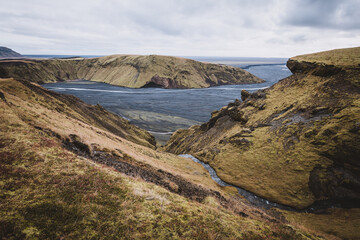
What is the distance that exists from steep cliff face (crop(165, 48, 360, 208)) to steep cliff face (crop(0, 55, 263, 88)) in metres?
124

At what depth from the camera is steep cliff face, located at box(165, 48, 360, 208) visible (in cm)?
1705

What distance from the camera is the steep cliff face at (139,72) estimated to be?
149 metres

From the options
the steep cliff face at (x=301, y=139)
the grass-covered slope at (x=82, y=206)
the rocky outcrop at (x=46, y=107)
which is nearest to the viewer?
the grass-covered slope at (x=82, y=206)

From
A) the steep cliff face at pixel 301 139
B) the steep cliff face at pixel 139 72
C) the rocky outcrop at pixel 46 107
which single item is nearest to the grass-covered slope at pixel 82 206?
the rocky outcrop at pixel 46 107

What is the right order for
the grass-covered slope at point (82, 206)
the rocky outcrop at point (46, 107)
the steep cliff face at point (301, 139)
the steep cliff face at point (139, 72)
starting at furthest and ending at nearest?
the steep cliff face at point (139, 72) < the steep cliff face at point (301, 139) < the rocky outcrop at point (46, 107) < the grass-covered slope at point (82, 206)

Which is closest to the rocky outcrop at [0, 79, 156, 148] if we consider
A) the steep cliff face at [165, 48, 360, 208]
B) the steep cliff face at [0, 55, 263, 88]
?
the steep cliff face at [165, 48, 360, 208]

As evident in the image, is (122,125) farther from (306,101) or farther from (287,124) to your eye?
(306,101)

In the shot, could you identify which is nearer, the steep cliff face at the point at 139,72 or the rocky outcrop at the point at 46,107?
the rocky outcrop at the point at 46,107

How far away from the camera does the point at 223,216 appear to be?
849 centimetres

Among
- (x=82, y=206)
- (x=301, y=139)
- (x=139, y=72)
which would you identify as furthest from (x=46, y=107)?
(x=139, y=72)

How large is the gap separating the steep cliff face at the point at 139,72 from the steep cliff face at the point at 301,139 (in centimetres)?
12365

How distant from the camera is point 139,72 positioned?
162 m

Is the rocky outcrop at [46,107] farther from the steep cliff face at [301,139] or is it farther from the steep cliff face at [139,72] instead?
the steep cliff face at [139,72]

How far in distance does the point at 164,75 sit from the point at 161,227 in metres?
155
